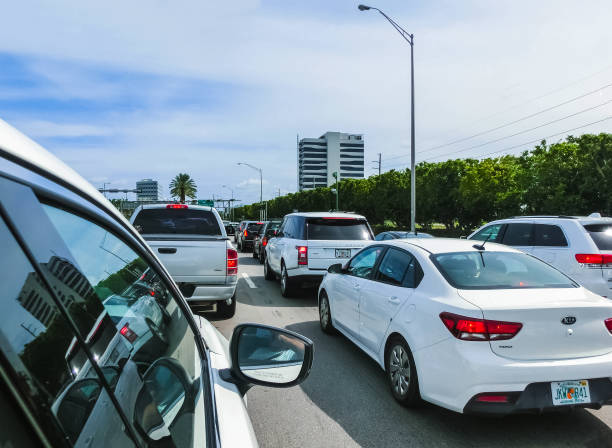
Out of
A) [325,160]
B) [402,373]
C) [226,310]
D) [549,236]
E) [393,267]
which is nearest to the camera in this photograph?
[402,373]

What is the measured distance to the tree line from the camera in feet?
80.9

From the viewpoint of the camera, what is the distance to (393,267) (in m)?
5.34

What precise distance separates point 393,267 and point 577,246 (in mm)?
4635

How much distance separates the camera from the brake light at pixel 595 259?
309 inches

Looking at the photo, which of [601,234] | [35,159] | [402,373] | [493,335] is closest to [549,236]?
[601,234]

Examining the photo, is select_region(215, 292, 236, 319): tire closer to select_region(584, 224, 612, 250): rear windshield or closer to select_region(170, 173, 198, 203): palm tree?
select_region(584, 224, 612, 250): rear windshield

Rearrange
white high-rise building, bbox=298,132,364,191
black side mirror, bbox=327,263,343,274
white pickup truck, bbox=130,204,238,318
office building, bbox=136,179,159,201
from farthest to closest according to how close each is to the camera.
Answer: white high-rise building, bbox=298,132,364,191
office building, bbox=136,179,159,201
white pickup truck, bbox=130,204,238,318
black side mirror, bbox=327,263,343,274

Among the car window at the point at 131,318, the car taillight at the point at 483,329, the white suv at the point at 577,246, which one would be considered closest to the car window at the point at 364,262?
the car taillight at the point at 483,329

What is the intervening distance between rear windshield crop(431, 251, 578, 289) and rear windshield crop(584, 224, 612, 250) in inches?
159

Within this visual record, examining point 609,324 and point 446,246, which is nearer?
point 609,324

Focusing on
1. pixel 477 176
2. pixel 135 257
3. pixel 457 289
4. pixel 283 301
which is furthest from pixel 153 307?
pixel 477 176

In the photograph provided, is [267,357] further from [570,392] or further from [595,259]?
[595,259]

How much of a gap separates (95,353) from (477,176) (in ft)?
122

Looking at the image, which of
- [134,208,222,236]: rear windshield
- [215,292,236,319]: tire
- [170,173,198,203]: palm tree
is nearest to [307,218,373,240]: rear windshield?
[134,208,222,236]: rear windshield
